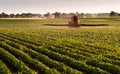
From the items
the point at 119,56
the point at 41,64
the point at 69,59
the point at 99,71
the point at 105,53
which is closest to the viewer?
the point at 99,71

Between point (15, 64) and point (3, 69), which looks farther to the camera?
point (15, 64)

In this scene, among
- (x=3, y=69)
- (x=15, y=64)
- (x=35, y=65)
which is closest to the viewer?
(x=3, y=69)

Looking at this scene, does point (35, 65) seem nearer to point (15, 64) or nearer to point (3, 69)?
point (15, 64)

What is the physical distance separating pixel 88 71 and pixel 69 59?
2742 mm

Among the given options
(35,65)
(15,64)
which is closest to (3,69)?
(15,64)

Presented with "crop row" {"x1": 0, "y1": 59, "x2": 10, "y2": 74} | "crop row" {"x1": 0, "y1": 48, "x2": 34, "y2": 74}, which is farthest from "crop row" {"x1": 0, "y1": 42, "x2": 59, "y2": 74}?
"crop row" {"x1": 0, "y1": 59, "x2": 10, "y2": 74}

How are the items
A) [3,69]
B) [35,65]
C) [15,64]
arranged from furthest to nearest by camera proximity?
[15,64] → [35,65] → [3,69]

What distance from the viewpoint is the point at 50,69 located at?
14.7 metres

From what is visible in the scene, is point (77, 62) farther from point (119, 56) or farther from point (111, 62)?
point (119, 56)

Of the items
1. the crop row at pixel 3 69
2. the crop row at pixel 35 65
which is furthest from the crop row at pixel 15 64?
the crop row at pixel 35 65

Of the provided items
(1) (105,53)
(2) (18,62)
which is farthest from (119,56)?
(2) (18,62)

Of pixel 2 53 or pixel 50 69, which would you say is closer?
pixel 50 69

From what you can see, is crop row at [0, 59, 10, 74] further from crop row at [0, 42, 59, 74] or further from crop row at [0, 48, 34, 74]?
crop row at [0, 42, 59, 74]

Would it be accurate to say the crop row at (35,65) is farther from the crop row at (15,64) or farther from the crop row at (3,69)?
the crop row at (3,69)
